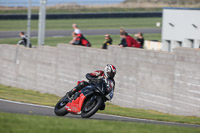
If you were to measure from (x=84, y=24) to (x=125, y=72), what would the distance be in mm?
28565

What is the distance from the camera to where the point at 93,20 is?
50469 millimetres

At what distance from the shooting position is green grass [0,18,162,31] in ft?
136

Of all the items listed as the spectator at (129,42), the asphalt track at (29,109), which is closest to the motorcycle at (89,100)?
the asphalt track at (29,109)

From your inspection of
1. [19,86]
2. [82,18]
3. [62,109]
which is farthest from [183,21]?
[82,18]

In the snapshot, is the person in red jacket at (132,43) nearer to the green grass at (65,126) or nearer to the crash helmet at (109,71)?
the crash helmet at (109,71)

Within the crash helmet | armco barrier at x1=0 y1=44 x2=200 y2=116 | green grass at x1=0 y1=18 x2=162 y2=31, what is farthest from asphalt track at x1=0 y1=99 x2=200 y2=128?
green grass at x1=0 y1=18 x2=162 y2=31

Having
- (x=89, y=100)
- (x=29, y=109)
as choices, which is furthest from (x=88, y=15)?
(x=89, y=100)

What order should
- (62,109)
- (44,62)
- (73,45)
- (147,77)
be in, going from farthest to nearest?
(44,62) < (73,45) < (147,77) < (62,109)

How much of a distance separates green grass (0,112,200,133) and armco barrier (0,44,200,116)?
596cm

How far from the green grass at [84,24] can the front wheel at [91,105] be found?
29.5 m

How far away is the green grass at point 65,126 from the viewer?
805cm

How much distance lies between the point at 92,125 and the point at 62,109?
104 inches

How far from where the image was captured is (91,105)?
10664 mm

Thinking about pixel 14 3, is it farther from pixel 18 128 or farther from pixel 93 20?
pixel 18 128
